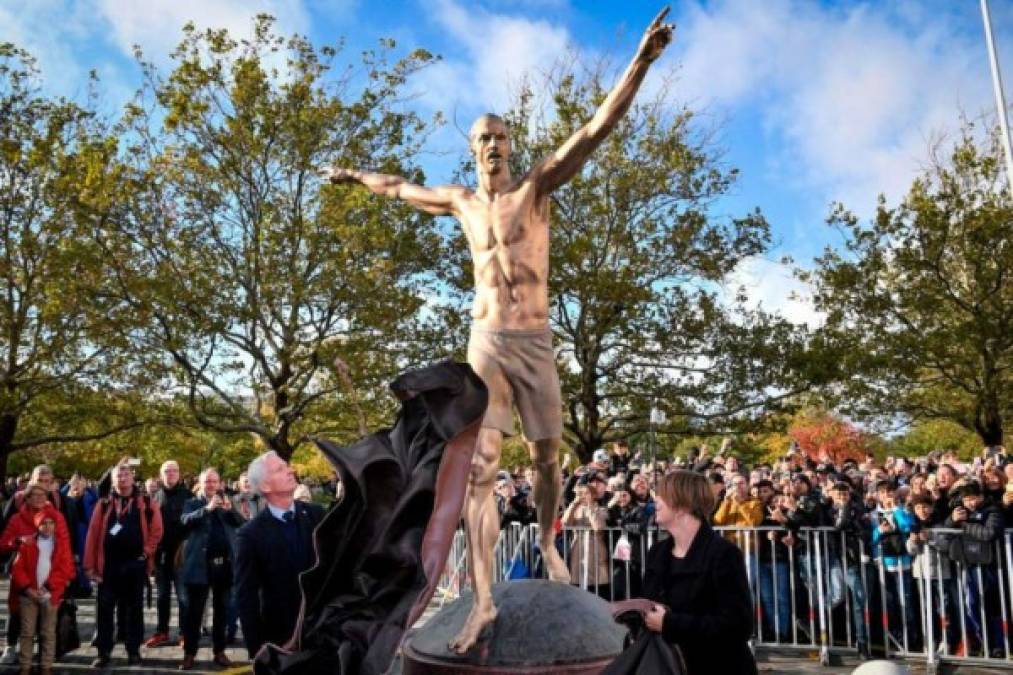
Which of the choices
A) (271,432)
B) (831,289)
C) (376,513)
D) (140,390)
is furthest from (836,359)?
(376,513)

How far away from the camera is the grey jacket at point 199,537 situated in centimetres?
926

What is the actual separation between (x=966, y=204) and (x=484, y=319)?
2358cm

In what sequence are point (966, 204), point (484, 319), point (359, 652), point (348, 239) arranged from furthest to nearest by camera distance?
point (966, 204), point (348, 239), point (484, 319), point (359, 652)

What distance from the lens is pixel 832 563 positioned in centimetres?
955

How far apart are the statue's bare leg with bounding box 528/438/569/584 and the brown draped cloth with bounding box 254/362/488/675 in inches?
78.5

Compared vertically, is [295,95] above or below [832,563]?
above

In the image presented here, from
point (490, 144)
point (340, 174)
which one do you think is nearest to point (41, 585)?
point (340, 174)

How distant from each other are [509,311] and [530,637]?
1.96 meters

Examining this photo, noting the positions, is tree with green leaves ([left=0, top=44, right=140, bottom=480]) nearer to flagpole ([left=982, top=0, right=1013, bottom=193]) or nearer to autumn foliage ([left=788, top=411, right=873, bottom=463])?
flagpole ([left=982, top=0, right=1013, bottom=193])

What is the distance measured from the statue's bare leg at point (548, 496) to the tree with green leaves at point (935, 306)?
1852 cm

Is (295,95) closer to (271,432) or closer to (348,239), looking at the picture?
(348,239)

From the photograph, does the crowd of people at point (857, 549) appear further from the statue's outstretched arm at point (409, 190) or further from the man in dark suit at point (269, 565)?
the man in dark suit at point (269, 565)

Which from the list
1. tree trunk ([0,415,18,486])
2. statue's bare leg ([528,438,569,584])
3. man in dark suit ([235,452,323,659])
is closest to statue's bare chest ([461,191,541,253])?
statue's bare leg ([528,438,569,584])

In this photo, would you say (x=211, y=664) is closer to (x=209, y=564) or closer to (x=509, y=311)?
(x=209, y=564)
